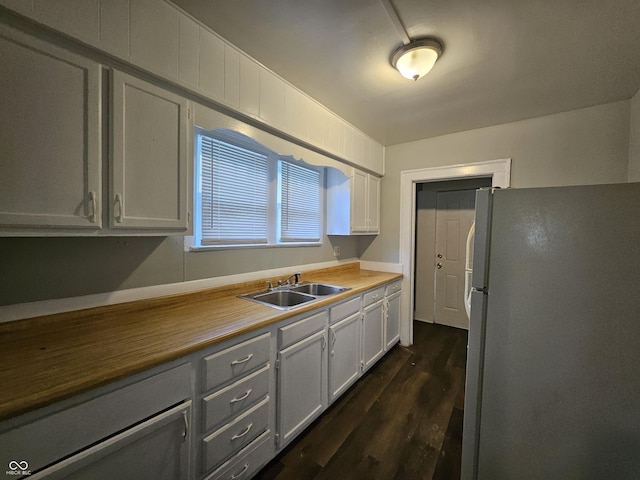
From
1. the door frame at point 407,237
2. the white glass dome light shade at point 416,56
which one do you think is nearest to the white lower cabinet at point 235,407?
the white glass dome light shade at point 416,56

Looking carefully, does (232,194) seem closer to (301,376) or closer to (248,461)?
(301,376)

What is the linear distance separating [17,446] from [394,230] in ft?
10.5

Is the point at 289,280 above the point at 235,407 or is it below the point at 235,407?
above

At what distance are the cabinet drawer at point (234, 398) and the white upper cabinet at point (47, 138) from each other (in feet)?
3.10

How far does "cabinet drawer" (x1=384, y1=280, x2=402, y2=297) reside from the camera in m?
2.82

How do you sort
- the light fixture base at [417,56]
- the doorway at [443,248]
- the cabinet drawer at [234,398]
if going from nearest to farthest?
the cabinet drawer at [234,398]
the light fixture base at [417,56]
the doorway at [443,248]

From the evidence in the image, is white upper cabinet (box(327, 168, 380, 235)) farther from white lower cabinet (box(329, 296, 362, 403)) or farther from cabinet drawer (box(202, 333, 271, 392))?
cabinet drawer (box(202, 333, 271, 392))

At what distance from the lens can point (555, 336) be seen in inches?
42.2

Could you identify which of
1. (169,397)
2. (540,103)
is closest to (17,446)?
(169,397)

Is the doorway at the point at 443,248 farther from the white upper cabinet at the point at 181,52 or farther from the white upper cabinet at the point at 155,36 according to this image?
the white upper cabinet at the point at 155,36

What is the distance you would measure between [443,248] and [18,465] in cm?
417

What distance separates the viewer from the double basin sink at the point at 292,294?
204 cm

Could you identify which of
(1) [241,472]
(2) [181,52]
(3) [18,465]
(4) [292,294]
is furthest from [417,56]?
(1) [241,472]

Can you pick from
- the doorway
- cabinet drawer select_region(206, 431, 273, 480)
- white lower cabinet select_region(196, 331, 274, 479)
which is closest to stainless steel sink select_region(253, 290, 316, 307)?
white lower cabinet select_region(196, 331, 274, 479)
